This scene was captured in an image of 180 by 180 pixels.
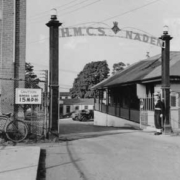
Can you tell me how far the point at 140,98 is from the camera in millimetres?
18641

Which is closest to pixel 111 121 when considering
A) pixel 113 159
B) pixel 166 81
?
pixel 166 81

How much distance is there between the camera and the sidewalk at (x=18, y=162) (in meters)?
6.42

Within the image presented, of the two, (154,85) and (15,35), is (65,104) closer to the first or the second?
(154,85)

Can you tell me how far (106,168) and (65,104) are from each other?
259 feet

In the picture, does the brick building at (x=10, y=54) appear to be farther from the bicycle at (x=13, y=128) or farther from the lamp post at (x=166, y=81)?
the lamp post at (x=166, y=81)

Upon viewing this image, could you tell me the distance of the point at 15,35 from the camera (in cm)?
1120

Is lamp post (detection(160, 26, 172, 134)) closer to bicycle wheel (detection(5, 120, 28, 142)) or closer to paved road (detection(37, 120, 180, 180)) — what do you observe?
paved road (detection(37, 120, 180, 180))

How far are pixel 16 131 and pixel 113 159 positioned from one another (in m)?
3.75

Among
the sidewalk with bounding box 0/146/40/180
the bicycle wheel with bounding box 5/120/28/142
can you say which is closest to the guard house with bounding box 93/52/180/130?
the bicycle wheel with bounding box 5/120/28/142

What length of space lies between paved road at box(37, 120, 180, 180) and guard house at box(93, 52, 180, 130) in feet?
15.3

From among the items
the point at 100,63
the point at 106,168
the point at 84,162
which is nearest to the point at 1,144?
the point at 84,162

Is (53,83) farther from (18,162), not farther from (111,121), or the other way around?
(111,121)

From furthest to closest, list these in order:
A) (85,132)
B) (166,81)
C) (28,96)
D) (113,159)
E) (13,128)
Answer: (85,132) → (166,81) → (28,96) → (13,128) → (113,159)

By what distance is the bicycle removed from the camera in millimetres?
10586
